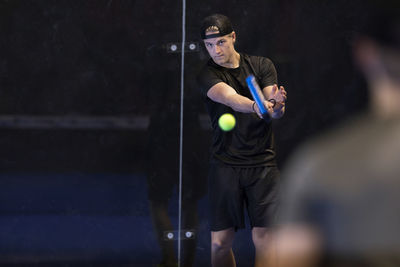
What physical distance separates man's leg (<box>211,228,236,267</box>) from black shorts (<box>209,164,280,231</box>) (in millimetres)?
51

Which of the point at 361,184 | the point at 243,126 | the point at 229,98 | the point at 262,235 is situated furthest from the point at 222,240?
the point at 361,184

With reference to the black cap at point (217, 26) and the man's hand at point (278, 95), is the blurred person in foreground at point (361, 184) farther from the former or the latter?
the black cap at point (217, 26)

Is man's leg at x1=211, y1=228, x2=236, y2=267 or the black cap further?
man's leg at x1=211, y1=228, x2=236, y2=267

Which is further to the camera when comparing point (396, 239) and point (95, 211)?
point (95, 211)

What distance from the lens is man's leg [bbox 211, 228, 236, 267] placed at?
13.4 feet

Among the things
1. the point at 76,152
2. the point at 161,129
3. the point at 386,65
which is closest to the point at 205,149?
the point at 161,129

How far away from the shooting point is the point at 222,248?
162 inches

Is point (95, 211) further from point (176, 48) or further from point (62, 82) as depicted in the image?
point (176, 48)

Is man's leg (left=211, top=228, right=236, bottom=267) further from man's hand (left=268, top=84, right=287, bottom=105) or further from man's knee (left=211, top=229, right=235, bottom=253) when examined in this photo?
man's hand (left=268, top=84, right=287, bottom=105)

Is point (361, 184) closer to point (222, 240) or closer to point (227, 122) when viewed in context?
point (227, 122)

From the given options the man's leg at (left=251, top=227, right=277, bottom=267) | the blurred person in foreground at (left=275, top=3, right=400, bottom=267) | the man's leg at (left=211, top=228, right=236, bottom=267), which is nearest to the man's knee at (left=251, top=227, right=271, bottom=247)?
the man's leg at (left=251, top=227, right=277, bottom=267)

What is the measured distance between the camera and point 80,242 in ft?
15.2

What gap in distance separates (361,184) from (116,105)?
12.1 feet

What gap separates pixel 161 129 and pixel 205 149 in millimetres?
350
